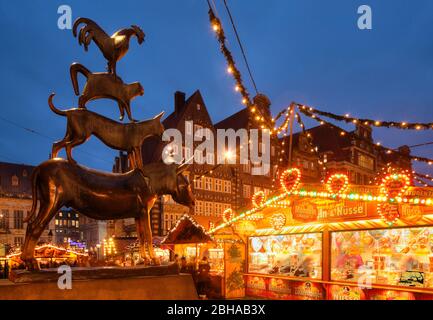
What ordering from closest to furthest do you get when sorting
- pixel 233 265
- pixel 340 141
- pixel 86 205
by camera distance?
pixel 86 205
pixel 233 265
pixel 340 141

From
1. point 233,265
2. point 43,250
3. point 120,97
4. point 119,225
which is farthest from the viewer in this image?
point 119,225

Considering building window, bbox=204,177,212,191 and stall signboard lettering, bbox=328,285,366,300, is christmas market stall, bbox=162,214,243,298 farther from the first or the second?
building window, bbox=204,177,212,191

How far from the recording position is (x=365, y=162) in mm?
45344

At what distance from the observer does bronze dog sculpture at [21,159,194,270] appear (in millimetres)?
4391

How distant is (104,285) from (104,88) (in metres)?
2.49

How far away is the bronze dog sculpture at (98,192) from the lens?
4.39 metres

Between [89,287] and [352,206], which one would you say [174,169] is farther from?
[352,206]

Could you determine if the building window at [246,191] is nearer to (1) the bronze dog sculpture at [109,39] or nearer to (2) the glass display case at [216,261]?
(2) the glass display case at [216,261]

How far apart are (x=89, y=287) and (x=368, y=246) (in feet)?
32.9

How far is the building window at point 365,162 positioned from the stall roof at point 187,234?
33363 millimetres

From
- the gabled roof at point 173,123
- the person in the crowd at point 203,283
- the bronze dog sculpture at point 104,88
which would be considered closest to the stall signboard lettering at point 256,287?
the person in the crowd at point 203,283

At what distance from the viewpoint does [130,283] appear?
436 cm

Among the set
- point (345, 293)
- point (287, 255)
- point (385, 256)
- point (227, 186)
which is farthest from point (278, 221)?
point (227, 186)

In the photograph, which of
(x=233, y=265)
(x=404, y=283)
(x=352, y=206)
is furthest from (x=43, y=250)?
(x=404, y=283)
